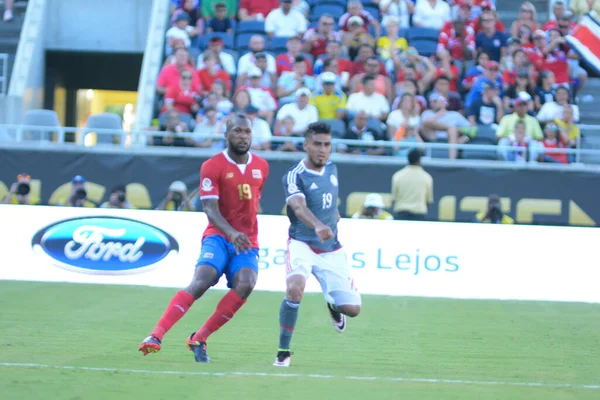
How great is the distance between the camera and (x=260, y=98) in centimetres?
1895

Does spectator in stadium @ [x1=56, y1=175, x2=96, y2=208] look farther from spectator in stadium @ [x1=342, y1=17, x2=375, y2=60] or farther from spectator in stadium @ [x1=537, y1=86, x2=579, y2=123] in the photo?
spectator in stadium @ [x1=537, y1=86, x2=579, y2=123]

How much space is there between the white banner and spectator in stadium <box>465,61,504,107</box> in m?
3.88

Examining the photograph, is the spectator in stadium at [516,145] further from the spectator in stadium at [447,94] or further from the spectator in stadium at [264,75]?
the spectator in stadium at [264,75]

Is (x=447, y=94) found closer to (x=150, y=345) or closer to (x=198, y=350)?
(x=198, y=350)

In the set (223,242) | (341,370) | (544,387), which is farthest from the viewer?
(223,242)

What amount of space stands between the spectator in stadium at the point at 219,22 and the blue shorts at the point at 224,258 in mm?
13657

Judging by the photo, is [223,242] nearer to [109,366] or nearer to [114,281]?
→ [109,366]

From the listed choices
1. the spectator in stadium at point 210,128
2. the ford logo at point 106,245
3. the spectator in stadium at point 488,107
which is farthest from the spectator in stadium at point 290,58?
the ford logo at point 106,245

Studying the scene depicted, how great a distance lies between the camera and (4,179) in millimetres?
18078

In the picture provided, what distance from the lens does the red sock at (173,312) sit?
8039 millimetres

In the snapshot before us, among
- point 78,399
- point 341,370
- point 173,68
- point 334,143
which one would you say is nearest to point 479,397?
point 341,370

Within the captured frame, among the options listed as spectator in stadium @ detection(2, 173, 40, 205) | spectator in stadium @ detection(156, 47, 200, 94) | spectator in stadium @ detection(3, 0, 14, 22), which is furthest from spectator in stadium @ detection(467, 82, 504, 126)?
spectator in stadium @ detection(3, 0, 14, 22)

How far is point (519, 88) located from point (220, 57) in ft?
19.7

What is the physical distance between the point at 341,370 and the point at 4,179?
38.5ft
